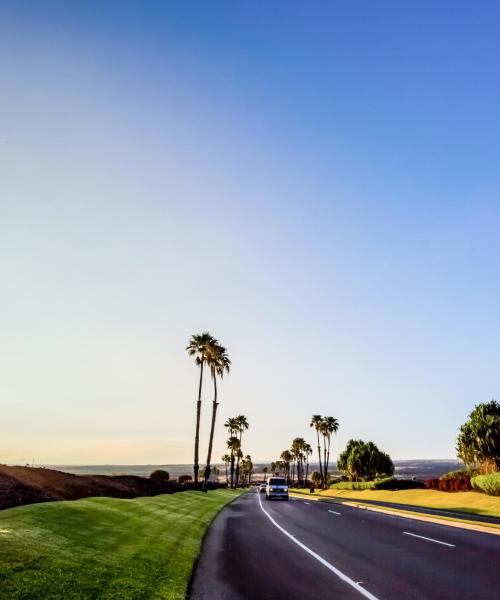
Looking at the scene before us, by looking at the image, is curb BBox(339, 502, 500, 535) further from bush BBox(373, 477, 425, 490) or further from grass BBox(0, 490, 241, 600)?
bush BBox(373, 477, 425, 490)

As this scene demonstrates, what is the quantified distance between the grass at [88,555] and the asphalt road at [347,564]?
75 centimetres

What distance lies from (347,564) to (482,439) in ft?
158

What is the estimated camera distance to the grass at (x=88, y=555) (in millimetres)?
7852

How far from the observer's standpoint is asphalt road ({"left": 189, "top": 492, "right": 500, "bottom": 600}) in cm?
867

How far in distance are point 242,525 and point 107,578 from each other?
517 inches

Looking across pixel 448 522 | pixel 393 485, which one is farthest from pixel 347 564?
pixel 393 485

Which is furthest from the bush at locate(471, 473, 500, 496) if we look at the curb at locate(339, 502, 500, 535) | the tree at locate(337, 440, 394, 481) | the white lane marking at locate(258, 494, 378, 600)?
the tree at locate(337, 440, 394, 481)

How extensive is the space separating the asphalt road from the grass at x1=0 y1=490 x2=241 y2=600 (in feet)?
2.47

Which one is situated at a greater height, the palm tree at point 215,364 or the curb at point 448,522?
the palm tree at point 215,364

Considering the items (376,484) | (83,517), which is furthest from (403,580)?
(376,484)

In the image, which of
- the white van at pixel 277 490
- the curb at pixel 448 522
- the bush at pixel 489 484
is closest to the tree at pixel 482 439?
the bush at pixel 489 484

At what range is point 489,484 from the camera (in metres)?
35.6

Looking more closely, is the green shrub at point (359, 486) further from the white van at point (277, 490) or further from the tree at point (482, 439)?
the white van at point (277, 490)

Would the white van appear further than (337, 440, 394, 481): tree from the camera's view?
No
